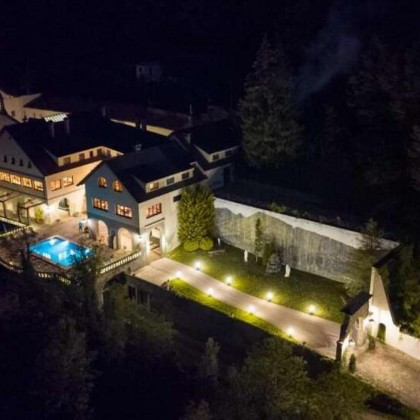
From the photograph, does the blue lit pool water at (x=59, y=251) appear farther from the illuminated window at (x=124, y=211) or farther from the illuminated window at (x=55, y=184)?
the illuminated window at (x=55, y=184)

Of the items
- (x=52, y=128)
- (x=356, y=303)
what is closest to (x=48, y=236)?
(x=52, y=128)

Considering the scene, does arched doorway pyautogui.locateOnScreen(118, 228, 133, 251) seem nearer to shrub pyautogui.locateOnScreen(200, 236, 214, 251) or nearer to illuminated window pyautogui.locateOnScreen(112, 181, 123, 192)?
illuminated window pyautogui.locateOnScreen(112, 181, 123, 192)

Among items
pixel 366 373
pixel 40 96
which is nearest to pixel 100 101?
pixel 40 96

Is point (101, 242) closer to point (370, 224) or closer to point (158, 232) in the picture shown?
point (158, 232)

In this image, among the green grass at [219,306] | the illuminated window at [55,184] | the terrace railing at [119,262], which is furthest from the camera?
the illuminated window at [55,184]

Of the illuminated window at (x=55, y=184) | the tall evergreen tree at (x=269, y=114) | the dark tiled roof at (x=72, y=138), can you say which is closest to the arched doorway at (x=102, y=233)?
the illuminated window at (x=55, y=184)

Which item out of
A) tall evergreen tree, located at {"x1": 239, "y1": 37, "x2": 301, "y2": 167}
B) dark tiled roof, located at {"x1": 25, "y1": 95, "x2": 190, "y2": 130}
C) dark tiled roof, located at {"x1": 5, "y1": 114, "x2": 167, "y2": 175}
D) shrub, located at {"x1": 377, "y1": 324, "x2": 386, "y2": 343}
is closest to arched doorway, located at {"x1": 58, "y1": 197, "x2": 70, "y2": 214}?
dark tiled roof, located at {"x1": 5, "y1": 114, "x2": 167, "y2": 175}

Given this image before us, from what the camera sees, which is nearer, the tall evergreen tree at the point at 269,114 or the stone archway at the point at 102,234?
the stone archway at the point at 102,234
